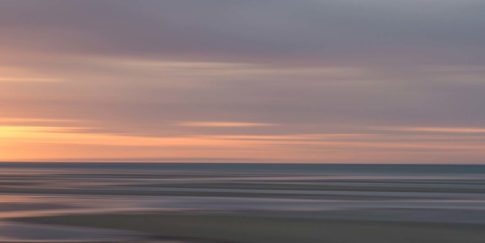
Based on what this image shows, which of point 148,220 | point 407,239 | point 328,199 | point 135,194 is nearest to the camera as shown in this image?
point 407,239

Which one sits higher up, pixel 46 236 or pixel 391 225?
pixel 391 225

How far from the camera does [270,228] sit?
2727 cm

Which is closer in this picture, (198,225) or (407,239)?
(407,239)

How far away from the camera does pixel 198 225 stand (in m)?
28.4

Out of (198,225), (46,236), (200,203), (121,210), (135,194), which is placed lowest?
(46,236)

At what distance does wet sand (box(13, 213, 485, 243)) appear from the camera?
975 inches

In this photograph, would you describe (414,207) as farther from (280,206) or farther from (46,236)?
(46,236)

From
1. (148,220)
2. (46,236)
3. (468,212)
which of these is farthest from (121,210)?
(468,212)

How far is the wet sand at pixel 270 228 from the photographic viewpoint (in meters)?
24.8

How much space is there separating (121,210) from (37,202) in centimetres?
728

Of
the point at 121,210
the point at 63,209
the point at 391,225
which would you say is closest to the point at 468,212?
the point at 391,225

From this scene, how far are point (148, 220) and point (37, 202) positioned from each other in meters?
12.0

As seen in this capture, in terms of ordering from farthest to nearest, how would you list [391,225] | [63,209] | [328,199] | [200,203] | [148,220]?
[328,199]
[200,203]
[63,209]
[148,220]
[391,225]

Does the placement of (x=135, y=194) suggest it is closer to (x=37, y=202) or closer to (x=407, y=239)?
(x=37, y=202)
